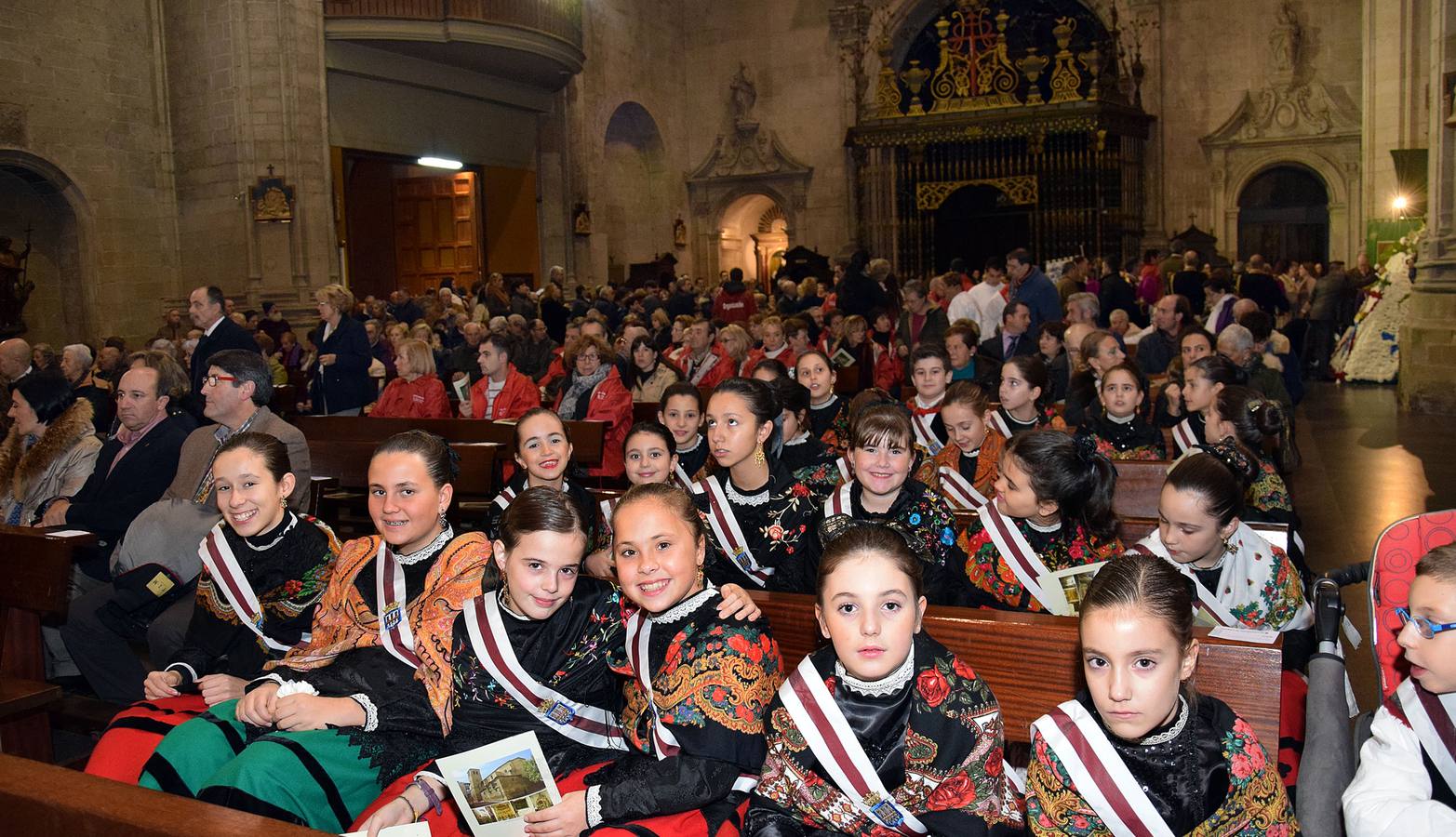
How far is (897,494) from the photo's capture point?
3912mm

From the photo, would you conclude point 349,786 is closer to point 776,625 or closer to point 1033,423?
point 776,625

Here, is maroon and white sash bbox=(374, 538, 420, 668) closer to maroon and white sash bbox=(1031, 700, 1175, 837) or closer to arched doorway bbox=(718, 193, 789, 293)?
maroon and white sash bbox=(1031, 700, 1175, 837)

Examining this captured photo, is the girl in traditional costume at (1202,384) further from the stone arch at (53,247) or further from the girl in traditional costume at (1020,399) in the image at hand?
the stone arch at (53,247)

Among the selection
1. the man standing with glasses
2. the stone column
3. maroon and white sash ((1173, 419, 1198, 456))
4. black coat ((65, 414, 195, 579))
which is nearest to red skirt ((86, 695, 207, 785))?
the man standing with glasses

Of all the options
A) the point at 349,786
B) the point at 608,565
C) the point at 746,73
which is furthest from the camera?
the point at 746,73

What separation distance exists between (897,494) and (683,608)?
128 cm

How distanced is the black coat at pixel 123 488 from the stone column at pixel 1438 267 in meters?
10.2

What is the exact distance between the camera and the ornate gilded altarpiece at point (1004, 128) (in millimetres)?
20641

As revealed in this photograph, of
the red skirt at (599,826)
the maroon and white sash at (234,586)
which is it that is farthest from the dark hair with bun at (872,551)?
the maroon and white sash at (234,586)

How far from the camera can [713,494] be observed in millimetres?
4324

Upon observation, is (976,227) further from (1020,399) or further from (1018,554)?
(1018,554)

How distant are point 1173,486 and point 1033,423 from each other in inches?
94.7

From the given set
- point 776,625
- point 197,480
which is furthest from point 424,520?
point 197,480

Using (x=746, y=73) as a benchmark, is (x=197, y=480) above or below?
below
